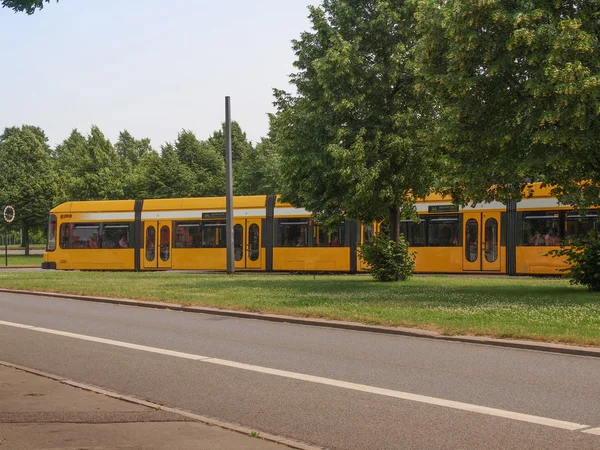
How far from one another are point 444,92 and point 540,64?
314cm

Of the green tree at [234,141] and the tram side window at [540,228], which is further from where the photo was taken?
the green tree at [234,141]

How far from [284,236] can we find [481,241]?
8.52 meters

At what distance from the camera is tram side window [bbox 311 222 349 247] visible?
34.8 meters

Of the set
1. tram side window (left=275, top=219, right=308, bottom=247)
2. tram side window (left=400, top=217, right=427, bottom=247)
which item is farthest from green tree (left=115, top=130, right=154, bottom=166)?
tram side window (left=400, top=217, right=427, bottom=247)

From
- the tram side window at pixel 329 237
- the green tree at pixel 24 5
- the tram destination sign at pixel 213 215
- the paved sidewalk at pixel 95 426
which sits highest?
the green tree at pixel 24 5

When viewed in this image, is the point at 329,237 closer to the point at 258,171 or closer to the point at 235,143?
the point at 258,171

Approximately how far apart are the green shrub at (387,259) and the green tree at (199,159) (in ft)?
156

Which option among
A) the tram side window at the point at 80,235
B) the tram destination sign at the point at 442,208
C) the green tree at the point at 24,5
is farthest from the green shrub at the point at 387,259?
the green tree at the point at 24,5

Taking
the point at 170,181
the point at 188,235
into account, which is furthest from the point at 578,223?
the point at 170,181

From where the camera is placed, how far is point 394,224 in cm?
2823

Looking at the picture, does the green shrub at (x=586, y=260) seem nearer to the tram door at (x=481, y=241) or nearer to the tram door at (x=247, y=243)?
the tram door at (x=481, y=241)

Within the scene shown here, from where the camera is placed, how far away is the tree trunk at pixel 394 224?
1104 inches

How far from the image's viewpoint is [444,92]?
2152 centimetres

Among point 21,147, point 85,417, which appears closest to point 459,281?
point 85,417
